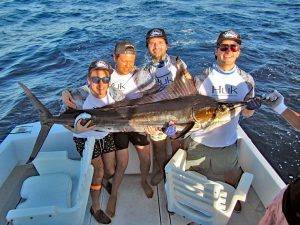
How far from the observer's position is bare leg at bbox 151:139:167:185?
3.10m

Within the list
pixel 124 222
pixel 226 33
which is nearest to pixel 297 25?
pixel 226 33

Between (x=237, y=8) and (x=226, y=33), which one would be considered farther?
(x=237, y=8)

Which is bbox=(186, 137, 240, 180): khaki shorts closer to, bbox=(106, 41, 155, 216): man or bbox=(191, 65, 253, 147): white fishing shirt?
bbox=(191, 65, 253, 147): white fishing shirt

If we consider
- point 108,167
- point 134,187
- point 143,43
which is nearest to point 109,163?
point 108,167

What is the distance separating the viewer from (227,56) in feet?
8.73

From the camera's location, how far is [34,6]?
14102 mm

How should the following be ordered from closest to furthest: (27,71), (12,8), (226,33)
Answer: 1. (226,33)
2. (27,71)
3. (12,8)

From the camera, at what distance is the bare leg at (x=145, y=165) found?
302 cm

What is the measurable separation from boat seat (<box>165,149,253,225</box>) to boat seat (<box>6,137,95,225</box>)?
635mm

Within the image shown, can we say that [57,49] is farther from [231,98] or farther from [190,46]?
[231,98]

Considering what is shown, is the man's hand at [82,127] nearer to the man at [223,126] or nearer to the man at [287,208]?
the man at [223,126]

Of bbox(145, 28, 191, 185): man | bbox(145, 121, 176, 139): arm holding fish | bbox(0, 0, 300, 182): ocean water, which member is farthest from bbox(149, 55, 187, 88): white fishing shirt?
bbox(0, 0, 300, 182): ocean water

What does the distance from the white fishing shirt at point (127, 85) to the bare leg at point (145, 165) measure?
1.54 feet

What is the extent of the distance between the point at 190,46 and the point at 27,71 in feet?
14.0
